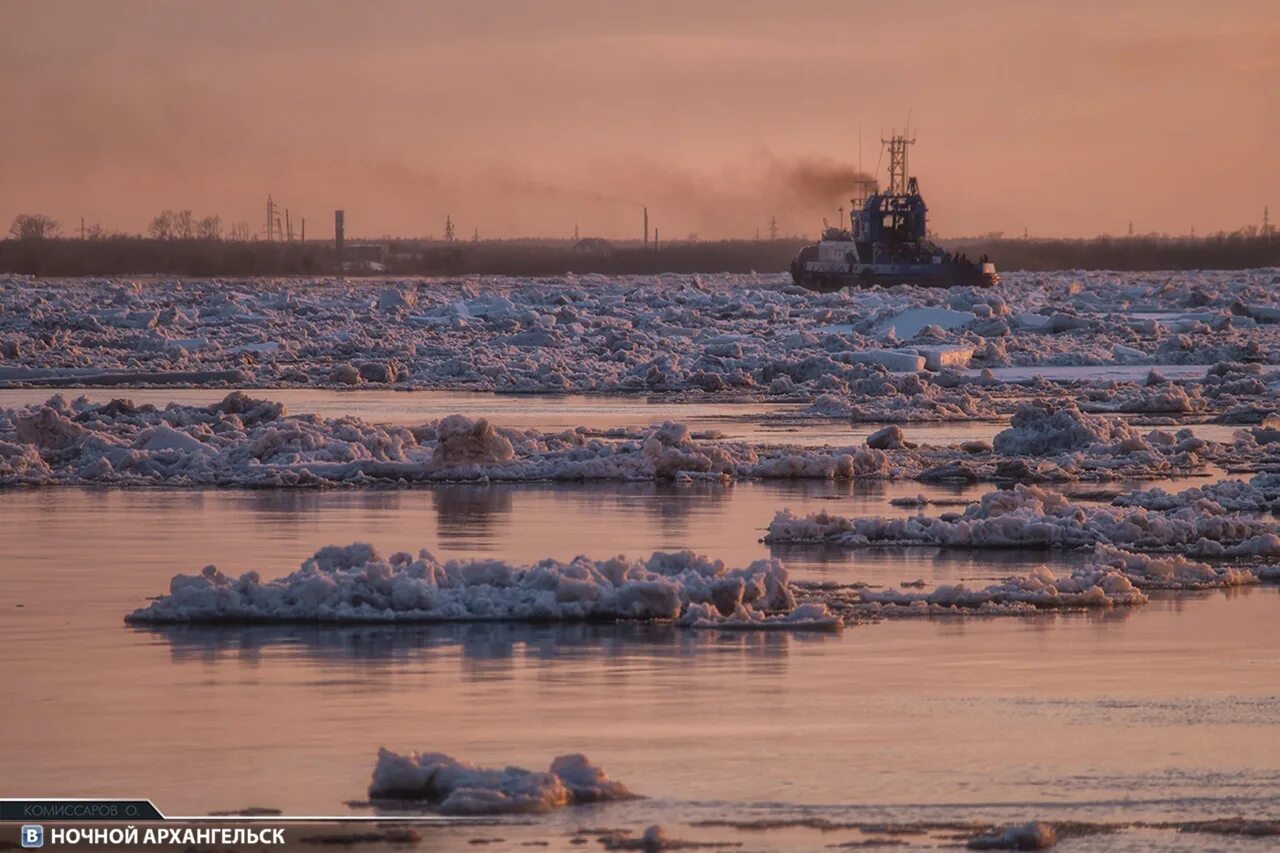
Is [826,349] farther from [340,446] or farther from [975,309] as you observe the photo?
[340,446]

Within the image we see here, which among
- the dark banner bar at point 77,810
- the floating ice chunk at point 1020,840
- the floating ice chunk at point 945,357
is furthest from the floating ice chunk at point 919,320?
the dark banner bar at point 77,810

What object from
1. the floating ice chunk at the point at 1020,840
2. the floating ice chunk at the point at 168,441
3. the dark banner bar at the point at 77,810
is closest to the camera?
the floating ice chunk at the point at 1020,840

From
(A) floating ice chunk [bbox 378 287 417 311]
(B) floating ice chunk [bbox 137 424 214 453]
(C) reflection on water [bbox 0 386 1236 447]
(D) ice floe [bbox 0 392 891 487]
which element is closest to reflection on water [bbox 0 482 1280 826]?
(D) ice floe [bbox 0 392 891 487]

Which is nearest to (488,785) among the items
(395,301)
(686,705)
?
(686,705)

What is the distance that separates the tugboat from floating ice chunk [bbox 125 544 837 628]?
64.5 meters

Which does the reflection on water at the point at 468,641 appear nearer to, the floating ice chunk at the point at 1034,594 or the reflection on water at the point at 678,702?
the reflection on water at the point at 678,702

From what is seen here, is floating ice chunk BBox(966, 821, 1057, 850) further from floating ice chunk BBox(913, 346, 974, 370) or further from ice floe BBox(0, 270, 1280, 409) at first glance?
floating ice chunk BBox(913, 346, 974, 370)

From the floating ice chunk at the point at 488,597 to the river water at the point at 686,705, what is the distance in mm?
202

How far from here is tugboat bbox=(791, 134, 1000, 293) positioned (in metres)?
76.1

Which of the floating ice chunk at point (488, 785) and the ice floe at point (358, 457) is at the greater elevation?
the ice floe at point (358, 457)

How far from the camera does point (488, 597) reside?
11445mm

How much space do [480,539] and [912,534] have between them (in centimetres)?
260

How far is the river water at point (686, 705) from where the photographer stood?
25.8 ft

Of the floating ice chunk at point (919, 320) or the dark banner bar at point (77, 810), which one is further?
the floating ice chunk at point (919, 320)
